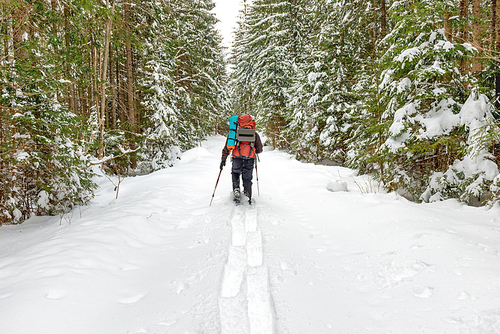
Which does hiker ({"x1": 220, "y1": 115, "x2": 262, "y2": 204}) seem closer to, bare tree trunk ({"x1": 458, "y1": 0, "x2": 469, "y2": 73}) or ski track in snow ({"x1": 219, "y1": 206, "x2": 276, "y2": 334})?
ski track in snow ({"x1": 219, "y1": 206, "x2": 276, "y2": 334})

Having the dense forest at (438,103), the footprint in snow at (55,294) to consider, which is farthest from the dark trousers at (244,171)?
the footprint in snow at (55,294)

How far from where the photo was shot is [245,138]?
6211mm

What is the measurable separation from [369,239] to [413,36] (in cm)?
565

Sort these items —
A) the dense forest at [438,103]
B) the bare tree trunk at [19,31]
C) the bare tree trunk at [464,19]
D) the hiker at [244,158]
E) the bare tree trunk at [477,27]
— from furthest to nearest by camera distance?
1. the hiker at [244,158]
2. the bare tree trunk at [464,19]
3. the bare tree trunk at [477,27]
4. the dense forest at [438,103]
5. the bare tree trunk at [19,31]

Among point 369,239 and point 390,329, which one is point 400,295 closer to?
point 390,329

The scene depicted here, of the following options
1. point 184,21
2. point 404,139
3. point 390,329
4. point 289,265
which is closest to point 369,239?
point 289,265

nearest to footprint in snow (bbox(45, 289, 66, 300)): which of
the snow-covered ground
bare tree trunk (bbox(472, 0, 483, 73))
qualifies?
the snow-covered ground

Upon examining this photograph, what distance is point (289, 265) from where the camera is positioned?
133 inches

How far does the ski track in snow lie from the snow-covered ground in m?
0.01

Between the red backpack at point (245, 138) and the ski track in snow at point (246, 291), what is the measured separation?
2.48 m

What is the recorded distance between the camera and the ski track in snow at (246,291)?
230 centimetres

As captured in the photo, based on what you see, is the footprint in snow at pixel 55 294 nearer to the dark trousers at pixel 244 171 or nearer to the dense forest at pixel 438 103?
the dark trousers at pixel 244 171

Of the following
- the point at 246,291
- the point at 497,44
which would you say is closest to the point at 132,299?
the point at 246,291

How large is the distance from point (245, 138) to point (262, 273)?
3749mm
